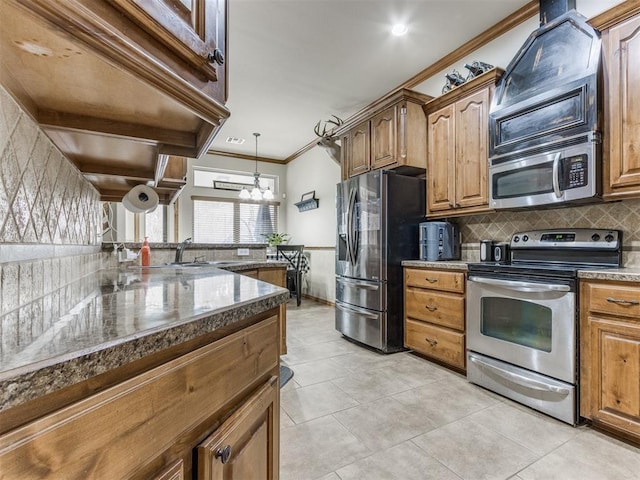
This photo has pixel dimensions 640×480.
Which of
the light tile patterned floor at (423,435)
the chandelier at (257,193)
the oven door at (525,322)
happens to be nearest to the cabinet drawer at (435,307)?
the oven door at (525,322)

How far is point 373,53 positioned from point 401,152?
1.06 m

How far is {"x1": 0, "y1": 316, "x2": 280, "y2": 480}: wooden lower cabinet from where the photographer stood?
14.8 inches

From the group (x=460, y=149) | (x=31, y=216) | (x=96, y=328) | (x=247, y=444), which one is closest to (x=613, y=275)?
(x=460, y=149)

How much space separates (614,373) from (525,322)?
488 mm

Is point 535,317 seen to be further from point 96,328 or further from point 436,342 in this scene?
point 96,328

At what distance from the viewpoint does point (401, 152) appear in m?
3.07

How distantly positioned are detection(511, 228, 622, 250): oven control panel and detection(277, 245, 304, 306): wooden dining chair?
11.3 feet

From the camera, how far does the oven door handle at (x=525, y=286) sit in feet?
6.23

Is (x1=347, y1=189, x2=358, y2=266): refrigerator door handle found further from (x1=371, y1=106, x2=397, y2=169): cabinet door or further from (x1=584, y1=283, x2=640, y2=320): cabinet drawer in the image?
(x1=584, y1=283, x2=640, y2=320): cabinet drawer

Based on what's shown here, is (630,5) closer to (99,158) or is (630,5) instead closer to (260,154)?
(99,158)

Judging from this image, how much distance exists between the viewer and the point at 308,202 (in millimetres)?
6020

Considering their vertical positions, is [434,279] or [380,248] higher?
[380,248]

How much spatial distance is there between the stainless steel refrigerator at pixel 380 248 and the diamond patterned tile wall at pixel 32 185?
2.32m

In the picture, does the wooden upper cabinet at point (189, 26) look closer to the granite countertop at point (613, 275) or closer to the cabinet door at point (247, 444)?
the cabinet door at point (247, 444)
